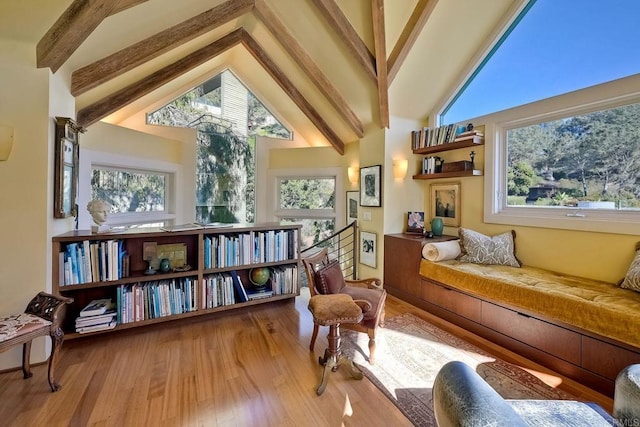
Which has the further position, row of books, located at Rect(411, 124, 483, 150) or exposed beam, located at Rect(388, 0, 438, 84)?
row of books, located at Rect(411, 124, 483, 150)

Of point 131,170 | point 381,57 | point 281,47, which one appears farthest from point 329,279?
point 131,170

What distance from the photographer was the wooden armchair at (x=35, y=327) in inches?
64.4

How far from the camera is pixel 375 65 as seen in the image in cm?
321

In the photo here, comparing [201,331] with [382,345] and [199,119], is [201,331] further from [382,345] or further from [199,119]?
[199,119]

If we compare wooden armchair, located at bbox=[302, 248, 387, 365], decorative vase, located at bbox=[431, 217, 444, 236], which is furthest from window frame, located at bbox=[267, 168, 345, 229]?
wooden armchair, located at bbox=[302, 248, 387, 365]

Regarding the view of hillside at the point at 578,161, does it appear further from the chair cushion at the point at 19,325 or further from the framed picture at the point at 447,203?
the chair cushion at the point at 19,325

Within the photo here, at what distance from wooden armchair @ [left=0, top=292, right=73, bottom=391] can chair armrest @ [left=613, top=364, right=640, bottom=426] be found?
3039mm

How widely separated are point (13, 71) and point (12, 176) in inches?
29.6

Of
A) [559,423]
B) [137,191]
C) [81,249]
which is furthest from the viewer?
[137,191]

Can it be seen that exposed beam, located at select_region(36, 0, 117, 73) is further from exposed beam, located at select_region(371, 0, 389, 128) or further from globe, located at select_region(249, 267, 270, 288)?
globe, located at select_region(249, 267, 270, 288)

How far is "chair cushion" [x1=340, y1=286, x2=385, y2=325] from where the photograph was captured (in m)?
2.15

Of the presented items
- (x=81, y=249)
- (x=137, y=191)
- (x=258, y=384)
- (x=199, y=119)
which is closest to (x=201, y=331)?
(x=258, y=384)

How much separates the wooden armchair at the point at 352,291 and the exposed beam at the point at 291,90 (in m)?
2.71

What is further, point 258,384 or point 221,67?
point 221,67
